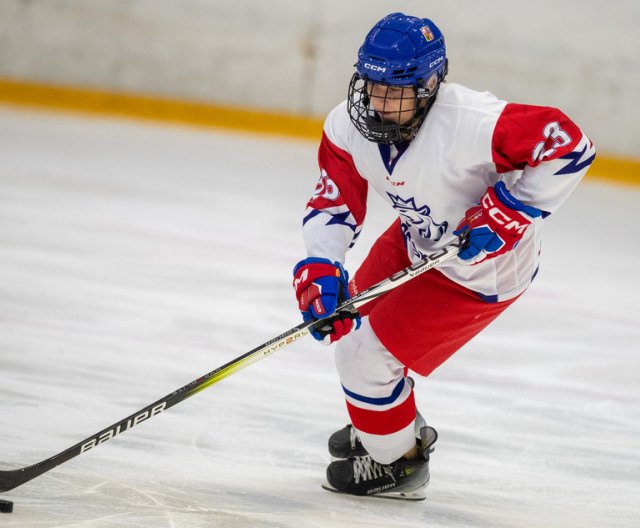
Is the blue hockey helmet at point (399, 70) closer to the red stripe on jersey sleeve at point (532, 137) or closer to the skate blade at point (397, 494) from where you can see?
the red stripe on jersey sleeve at point (532, 137)

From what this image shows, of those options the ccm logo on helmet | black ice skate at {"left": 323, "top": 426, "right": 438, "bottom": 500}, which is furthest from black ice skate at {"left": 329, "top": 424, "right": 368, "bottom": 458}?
the ccm logo on helmet

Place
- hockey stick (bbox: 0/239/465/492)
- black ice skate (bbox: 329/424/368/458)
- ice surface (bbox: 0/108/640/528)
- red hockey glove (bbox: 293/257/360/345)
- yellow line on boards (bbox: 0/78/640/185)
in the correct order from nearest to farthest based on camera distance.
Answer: hockey stick (bbox: 0/239/465/492), red hockey glove (bbox: 293/257/360/345), ice surface (bbox: 0/108/640/528), black ice skate (bbox: 329/424/368/458), yellow line on boards (bbox: 0/78/640/185)

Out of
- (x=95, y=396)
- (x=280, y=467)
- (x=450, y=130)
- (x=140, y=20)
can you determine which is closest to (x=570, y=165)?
(x=450, y=130)

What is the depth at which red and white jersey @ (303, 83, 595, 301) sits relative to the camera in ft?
8.48

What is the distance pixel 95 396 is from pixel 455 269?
123 cm

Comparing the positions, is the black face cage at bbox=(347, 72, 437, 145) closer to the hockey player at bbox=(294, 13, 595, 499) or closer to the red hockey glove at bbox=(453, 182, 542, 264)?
the hockey player at bbox=(294, 13, 595, 499)

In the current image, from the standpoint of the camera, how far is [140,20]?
8.44 meters

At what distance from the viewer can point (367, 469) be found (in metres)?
2.79

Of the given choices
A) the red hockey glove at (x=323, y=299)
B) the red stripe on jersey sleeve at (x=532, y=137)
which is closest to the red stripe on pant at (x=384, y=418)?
the red hockey glove at (x=323, y=299)

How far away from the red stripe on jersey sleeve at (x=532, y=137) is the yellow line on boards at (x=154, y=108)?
19.3 ft

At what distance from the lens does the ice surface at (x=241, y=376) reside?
105 inches

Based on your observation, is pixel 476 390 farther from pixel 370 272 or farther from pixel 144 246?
pixel 144 246

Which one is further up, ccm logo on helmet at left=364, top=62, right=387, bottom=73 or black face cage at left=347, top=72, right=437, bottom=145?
ccm logo on helmet at left=364, top=62, right=387, bottom=73

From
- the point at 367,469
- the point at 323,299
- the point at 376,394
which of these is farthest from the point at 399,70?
the point at 367,469
